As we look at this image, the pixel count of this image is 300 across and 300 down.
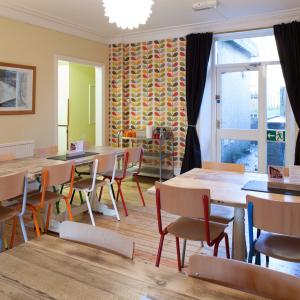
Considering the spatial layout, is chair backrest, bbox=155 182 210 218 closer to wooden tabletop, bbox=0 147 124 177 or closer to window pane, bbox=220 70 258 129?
wooden tabletop, bbox=0 147 124 177

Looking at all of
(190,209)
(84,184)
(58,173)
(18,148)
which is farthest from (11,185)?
(18,148)

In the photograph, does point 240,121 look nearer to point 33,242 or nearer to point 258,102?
point 258,102

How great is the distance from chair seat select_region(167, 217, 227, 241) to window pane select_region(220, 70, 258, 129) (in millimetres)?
3311

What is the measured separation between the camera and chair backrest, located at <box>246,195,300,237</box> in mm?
1820

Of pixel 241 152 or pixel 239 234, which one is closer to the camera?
pixel 239 234

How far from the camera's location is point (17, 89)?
188 inches

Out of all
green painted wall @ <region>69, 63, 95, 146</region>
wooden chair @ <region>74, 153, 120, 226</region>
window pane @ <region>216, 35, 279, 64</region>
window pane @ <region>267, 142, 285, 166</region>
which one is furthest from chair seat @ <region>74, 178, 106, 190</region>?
green painted wall @ <region>69, 63, 95, 146</region>

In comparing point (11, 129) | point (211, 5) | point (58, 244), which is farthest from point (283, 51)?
point (58, 244)

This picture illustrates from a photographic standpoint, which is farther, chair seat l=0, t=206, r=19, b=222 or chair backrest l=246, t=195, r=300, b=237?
chair seat l=0, t=206, r=19, b=222

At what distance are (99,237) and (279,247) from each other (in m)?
1.28

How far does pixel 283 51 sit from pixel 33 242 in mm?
4506

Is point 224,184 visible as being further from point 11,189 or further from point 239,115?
point 239,115

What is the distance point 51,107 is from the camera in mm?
5324

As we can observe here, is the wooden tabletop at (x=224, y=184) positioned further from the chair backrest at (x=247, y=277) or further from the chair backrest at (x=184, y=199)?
the chair backrest at (x=247, y=277)
